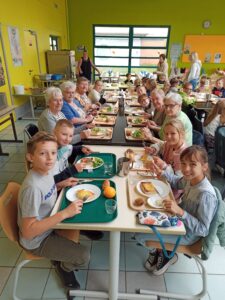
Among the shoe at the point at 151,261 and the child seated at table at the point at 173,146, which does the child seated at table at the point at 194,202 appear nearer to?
the child seated at table at the point at 173,146

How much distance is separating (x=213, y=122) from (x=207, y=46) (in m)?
7.03

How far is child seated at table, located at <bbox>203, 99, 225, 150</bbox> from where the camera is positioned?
9.94 feet

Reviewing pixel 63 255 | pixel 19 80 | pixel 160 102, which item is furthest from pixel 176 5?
pixel 63 255

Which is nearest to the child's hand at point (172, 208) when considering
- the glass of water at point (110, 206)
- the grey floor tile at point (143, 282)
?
the glass of water at point (110, 206)

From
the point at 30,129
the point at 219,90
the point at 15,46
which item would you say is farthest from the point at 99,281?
the point at 15,46

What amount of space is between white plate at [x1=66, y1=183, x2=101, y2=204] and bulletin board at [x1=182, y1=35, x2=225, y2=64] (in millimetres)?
8974

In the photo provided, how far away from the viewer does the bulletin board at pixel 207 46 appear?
872cm

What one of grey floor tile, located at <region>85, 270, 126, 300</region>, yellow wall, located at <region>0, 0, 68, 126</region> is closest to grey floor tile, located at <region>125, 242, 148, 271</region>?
grey floor tile, located at <region>85, 270, 126, 300</region>

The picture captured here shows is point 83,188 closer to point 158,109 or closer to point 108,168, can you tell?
point 108,168

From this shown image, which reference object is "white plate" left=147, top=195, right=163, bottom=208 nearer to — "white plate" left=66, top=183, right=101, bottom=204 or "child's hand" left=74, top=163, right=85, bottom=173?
"white plate" left=66, top=183, right=101, bottom=204

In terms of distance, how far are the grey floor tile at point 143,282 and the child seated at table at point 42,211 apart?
1.70ft

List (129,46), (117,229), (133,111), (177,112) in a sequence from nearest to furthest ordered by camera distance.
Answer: (117,229) → (177,112) → (133,111) → (129,46)

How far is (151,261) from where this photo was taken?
1.87 meters

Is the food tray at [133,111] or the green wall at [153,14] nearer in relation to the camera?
the food tray at [133,111]
